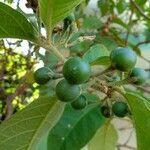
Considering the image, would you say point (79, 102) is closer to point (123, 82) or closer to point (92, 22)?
point (123, 82)

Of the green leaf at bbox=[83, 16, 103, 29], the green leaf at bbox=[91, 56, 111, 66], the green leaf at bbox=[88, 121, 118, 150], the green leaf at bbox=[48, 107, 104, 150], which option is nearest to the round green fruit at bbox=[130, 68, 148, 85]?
the green leaf at bbox=[91, 56, 111, 66]

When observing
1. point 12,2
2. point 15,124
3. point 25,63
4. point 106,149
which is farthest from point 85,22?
point 15,124

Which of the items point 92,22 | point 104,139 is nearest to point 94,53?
point 104,139

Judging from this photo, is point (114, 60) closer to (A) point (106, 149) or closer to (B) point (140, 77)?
(B) point (140, 77)

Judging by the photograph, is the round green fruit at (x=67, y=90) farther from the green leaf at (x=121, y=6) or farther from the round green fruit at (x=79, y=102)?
the green leaf at (x=121, y=6)

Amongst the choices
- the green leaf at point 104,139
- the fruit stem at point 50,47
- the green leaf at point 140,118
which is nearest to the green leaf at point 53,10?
the fruit stem at point 50,47

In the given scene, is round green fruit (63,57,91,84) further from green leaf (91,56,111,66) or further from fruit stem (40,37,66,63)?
green leaf (91,56,111,66)
